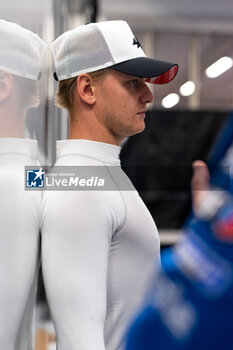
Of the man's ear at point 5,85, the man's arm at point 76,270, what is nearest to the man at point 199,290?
the man's arm at point 76,270

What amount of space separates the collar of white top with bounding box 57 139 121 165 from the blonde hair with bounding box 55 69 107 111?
53 millimetres

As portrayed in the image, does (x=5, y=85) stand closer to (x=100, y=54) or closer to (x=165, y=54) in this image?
(x=100, y=54)

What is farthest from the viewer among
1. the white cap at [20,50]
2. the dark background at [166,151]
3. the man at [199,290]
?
the dark background at [166,151]

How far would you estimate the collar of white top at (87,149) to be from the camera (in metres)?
0.59

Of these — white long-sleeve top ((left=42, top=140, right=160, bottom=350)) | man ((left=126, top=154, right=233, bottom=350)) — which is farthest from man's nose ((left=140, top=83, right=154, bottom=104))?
man ((left=126, top=154, right=233, bottom=350))

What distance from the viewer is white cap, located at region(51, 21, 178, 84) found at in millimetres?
589

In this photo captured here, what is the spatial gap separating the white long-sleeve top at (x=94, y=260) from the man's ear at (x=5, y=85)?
11 cm

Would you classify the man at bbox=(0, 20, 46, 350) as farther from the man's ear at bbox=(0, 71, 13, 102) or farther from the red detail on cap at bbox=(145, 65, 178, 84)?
the red detail on cap at bbox=(145, 65, 178, 84)

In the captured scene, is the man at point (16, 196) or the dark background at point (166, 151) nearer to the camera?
the man at point (16, 196)

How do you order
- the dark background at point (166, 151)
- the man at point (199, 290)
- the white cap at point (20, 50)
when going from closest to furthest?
the man at point (199, 290)
the white cap at point (20, 50)
the dark background at point (166, 151)

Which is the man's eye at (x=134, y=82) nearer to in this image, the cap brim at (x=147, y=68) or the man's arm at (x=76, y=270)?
the cap brim at (x=147, y=68)

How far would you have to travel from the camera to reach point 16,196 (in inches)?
21.2

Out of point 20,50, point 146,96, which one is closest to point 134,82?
point 146,96

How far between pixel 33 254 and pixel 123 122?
0.21 metres
